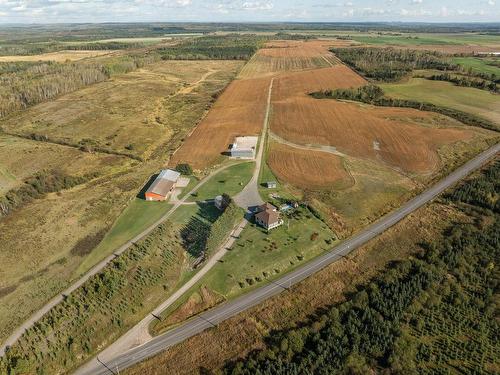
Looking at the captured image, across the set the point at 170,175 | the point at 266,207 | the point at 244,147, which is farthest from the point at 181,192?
the point at 244,147

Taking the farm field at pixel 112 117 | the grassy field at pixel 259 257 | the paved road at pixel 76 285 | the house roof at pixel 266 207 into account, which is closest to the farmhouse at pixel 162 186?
the paved road at pixel 76 285

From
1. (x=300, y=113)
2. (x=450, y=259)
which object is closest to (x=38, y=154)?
(x=300, y=113)

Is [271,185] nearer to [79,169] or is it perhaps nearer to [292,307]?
[292,307]

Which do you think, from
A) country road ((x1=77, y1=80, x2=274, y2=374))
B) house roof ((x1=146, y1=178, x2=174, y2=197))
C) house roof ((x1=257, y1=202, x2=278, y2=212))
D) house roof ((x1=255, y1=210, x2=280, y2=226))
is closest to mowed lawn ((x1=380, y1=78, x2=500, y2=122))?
country road ((x1=77, y1=80, x2=274, y2=374))

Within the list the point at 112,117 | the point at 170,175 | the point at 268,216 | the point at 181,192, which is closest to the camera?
the point at 268,216

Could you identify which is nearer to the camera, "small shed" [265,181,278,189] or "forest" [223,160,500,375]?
"forest" [223,160,500,375]

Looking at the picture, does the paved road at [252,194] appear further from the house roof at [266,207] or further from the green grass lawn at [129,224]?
the green grass lawn at [129,224]

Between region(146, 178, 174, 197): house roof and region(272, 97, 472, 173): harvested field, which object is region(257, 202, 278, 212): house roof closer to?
region(146, 178, 174, 197): house roof
